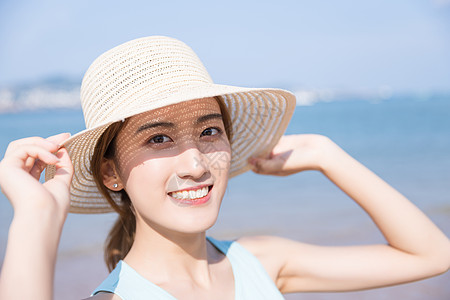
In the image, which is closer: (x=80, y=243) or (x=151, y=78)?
(x=151, y=78)

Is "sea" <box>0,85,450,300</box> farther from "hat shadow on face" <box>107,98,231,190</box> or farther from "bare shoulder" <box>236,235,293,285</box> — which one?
"hat shadow on face" <box>107,98,231,190</box>

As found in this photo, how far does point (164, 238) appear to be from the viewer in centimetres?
197

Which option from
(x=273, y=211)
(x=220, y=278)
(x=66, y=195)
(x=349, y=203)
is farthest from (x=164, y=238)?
(x=349, y=203)

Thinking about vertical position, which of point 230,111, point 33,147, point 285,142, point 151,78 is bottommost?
point 285,142

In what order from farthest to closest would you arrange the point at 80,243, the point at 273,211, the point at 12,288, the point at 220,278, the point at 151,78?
the point at 273,211 → the point at 80,243 → the point at 220,278 → the point at 151,78 → the point at 12,288

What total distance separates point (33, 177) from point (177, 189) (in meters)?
0.57

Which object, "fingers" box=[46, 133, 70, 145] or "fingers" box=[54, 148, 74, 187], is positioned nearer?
"fingers" box=[54, 148, 74, 187]

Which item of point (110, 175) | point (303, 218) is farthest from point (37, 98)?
point (110, 175)

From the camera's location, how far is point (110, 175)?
2.01m

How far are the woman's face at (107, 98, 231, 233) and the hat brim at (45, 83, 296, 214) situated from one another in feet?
0.32

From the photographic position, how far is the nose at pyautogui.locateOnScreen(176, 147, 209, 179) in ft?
5.74

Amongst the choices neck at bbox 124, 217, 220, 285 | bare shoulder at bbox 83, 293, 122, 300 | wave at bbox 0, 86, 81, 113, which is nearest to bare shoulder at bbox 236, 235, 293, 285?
neck at bbox 124, 217, 220, 285

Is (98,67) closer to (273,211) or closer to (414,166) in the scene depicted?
(273,211)

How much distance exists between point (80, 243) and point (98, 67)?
4.54 metres
